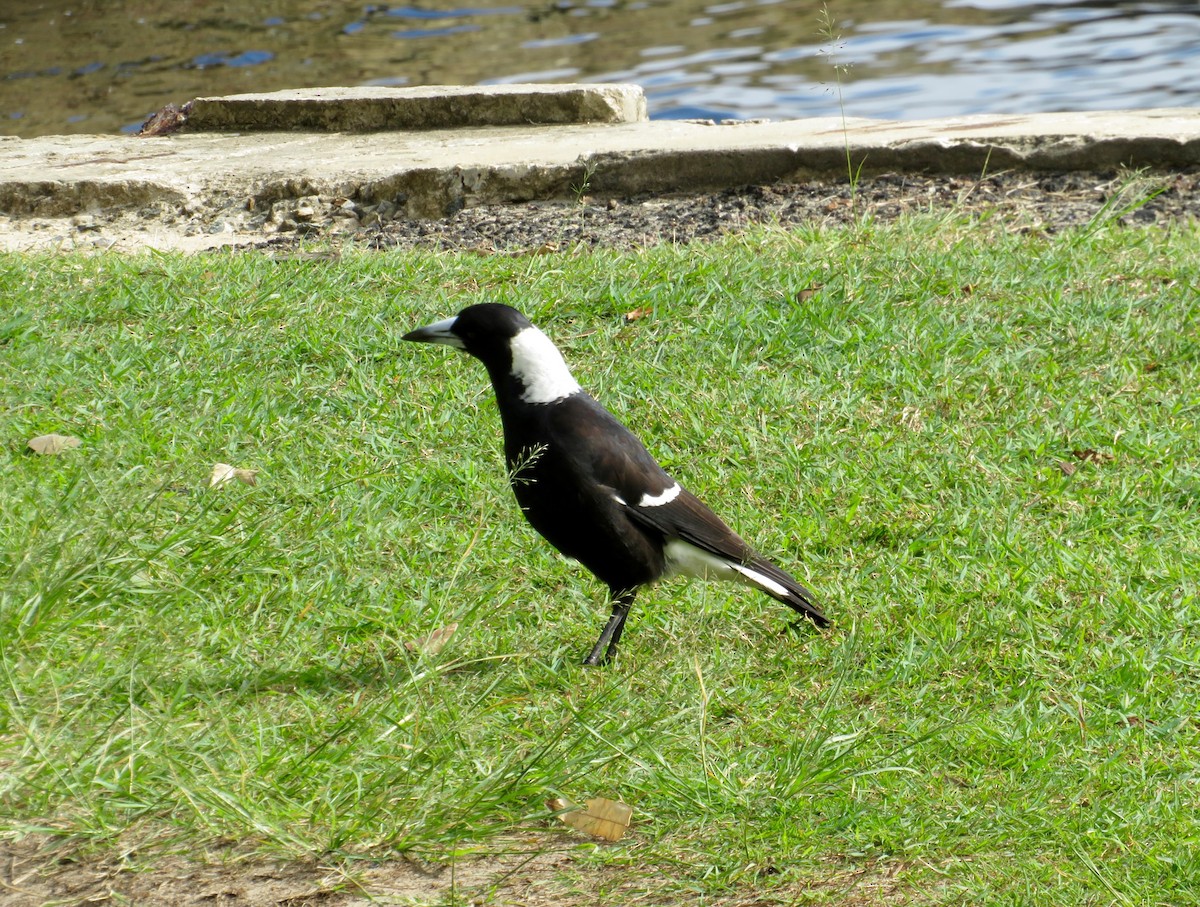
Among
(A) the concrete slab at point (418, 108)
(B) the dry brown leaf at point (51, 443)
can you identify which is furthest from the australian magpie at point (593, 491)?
(A) the concrete slab at point (418, 108)

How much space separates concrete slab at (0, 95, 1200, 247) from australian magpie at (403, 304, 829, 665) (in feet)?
10.1

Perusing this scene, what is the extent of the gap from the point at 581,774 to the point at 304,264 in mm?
3708

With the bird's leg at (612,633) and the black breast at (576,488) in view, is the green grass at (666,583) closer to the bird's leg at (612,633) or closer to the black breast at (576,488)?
the bird's leg at (612,633)

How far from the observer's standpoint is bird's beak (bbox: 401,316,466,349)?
3.52m

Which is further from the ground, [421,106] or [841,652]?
[421,106]

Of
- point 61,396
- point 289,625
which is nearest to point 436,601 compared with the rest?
point 289,625

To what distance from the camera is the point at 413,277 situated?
18.3ft

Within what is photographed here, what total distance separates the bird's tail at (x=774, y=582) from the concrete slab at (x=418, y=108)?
4.95m

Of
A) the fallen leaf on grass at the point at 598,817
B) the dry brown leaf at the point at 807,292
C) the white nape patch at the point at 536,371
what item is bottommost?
the fallen leaf on grass at the point at 598,817

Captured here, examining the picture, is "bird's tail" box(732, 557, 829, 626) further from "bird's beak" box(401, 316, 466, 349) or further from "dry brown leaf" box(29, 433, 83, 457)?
"dry brown leaf" box(29, 433, 83, 457)

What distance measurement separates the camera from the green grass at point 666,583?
2.52 metres

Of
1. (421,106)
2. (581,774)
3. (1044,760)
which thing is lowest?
(1044,760)

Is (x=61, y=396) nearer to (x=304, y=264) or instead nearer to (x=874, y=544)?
(x=304, y=264)

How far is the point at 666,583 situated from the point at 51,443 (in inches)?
76.0
